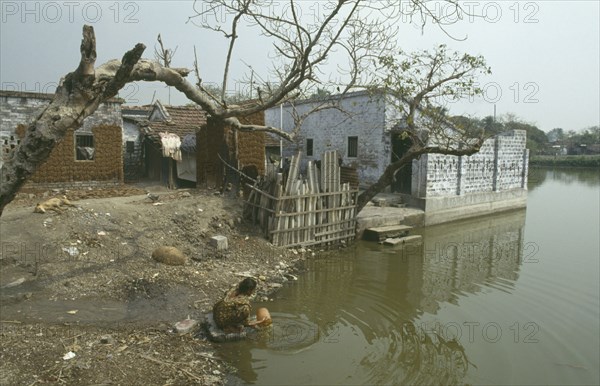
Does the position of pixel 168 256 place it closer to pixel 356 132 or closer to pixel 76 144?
pixel 76 144

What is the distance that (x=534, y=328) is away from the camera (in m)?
7.71

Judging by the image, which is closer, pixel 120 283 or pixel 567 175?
pixel 120 283

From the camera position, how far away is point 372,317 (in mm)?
7879

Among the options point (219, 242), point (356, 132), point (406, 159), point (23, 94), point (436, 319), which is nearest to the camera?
point (436, 319)

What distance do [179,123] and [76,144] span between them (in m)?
4.42

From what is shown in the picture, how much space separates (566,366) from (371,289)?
12.5 ft

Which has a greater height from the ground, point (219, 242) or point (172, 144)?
point (172, 144)

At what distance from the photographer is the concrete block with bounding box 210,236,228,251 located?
1027 centimetres

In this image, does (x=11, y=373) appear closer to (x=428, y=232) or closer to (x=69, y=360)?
(x=69, y=360)

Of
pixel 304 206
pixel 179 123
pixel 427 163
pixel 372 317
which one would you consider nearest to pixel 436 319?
pixel 372 317

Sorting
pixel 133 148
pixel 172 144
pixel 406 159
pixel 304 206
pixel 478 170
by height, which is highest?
pixel 172 144

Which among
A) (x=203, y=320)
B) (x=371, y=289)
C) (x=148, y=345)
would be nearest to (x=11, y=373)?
(x=148, y=345)

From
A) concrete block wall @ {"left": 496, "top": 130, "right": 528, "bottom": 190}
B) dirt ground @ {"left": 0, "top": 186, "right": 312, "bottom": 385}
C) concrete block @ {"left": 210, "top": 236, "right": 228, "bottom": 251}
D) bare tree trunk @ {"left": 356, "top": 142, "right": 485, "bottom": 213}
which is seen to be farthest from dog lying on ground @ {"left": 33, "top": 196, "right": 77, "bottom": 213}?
concrete block wall @ {"left": 496, "top": 130, "right": 528, "bottom": 190}

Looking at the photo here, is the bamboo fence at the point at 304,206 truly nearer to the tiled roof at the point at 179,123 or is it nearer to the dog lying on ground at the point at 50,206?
the dog lying on ground at the point at 50,206
